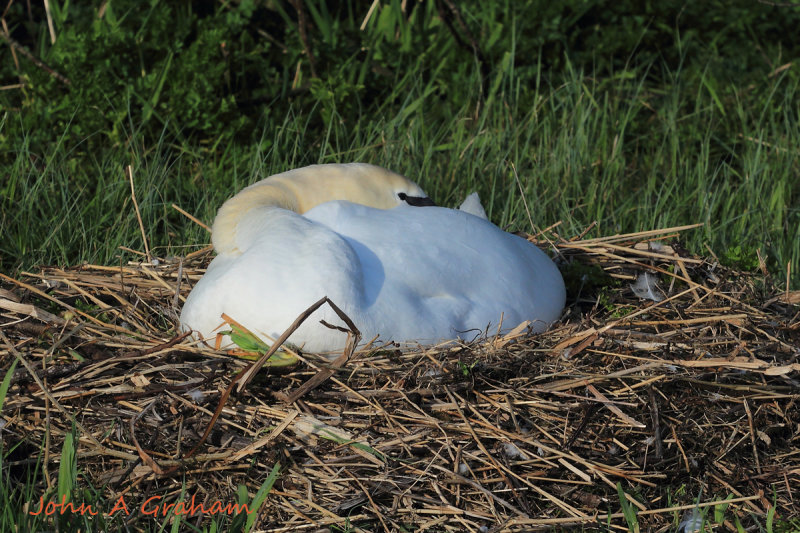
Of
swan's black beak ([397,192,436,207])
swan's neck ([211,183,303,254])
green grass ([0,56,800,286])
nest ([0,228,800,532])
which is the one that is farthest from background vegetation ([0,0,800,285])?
nest ([0,228,800,532])

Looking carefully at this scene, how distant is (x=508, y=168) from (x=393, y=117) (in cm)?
95

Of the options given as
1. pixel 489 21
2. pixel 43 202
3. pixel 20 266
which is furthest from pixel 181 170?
pixel 489 21

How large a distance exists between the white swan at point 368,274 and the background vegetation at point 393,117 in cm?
108

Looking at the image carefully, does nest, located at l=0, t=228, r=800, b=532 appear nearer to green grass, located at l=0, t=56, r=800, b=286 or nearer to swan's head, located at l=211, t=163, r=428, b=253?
swan's head, located at l=211, t=163, r=428, b=253

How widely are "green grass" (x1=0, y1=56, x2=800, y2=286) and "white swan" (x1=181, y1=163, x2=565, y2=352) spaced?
1.03 m

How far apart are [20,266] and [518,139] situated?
9.48ft

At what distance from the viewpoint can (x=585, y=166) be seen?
5.48 metres

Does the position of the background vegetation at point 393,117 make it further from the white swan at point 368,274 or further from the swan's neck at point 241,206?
the white swan at point 368,274

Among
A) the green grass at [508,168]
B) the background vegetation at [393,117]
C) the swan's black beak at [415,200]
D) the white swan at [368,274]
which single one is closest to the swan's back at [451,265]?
the white swan at [368,274]

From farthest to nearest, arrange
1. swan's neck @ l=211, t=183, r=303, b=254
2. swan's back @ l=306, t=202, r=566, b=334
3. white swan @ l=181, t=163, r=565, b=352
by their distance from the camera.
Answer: swan's neck @ l=211, t=183, r=303, b=254 < swan's back @ l=306, t=202, r=566, b=334 < white swan @ l=181, t=163, r=565, b=352

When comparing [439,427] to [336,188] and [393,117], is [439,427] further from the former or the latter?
[393,117]

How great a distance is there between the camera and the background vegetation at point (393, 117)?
16.1 ft

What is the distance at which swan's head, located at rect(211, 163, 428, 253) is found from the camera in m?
3.83

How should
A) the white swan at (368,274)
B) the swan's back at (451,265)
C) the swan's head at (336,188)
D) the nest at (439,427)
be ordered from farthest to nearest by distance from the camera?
the swan's head at (336,188), the swan's back at (451,265), the white swan at (368,274), the nest at (439,427)
